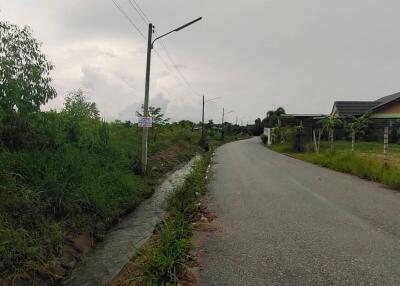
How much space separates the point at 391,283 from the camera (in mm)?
4914

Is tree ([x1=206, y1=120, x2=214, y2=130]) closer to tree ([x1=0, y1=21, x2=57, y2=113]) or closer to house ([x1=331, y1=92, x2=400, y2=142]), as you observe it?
house ([x1=331, y1=92, x2=400, y2=142])

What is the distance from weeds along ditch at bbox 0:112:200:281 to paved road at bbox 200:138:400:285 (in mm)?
2693

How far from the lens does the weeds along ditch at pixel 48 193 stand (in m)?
6.20

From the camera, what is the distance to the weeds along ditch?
20.3 feet

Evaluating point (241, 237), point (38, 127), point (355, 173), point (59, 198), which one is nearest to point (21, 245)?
point (59, 198)

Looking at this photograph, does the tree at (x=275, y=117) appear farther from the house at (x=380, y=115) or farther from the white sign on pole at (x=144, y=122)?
the white sign on pole at (x=144, y=122)

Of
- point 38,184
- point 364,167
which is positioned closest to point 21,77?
point 38,184

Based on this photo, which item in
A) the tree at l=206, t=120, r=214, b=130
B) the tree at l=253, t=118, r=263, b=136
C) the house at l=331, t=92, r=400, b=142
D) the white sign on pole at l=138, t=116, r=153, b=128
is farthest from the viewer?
the tree at l=253, t=118, r=263, b=136

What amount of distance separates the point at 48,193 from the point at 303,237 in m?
5.34

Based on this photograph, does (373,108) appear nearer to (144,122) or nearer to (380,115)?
(380,115)

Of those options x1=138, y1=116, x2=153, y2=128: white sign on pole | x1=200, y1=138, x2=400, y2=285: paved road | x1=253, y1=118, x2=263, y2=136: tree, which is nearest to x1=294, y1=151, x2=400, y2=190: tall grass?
x1=200, y1=138, x2=400, y2=285: paved road

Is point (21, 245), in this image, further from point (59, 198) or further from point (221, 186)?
point (221, 186)

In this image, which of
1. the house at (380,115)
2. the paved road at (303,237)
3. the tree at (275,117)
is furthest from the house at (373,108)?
the paved road at (303,237)

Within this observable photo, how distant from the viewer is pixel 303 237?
695 cm
